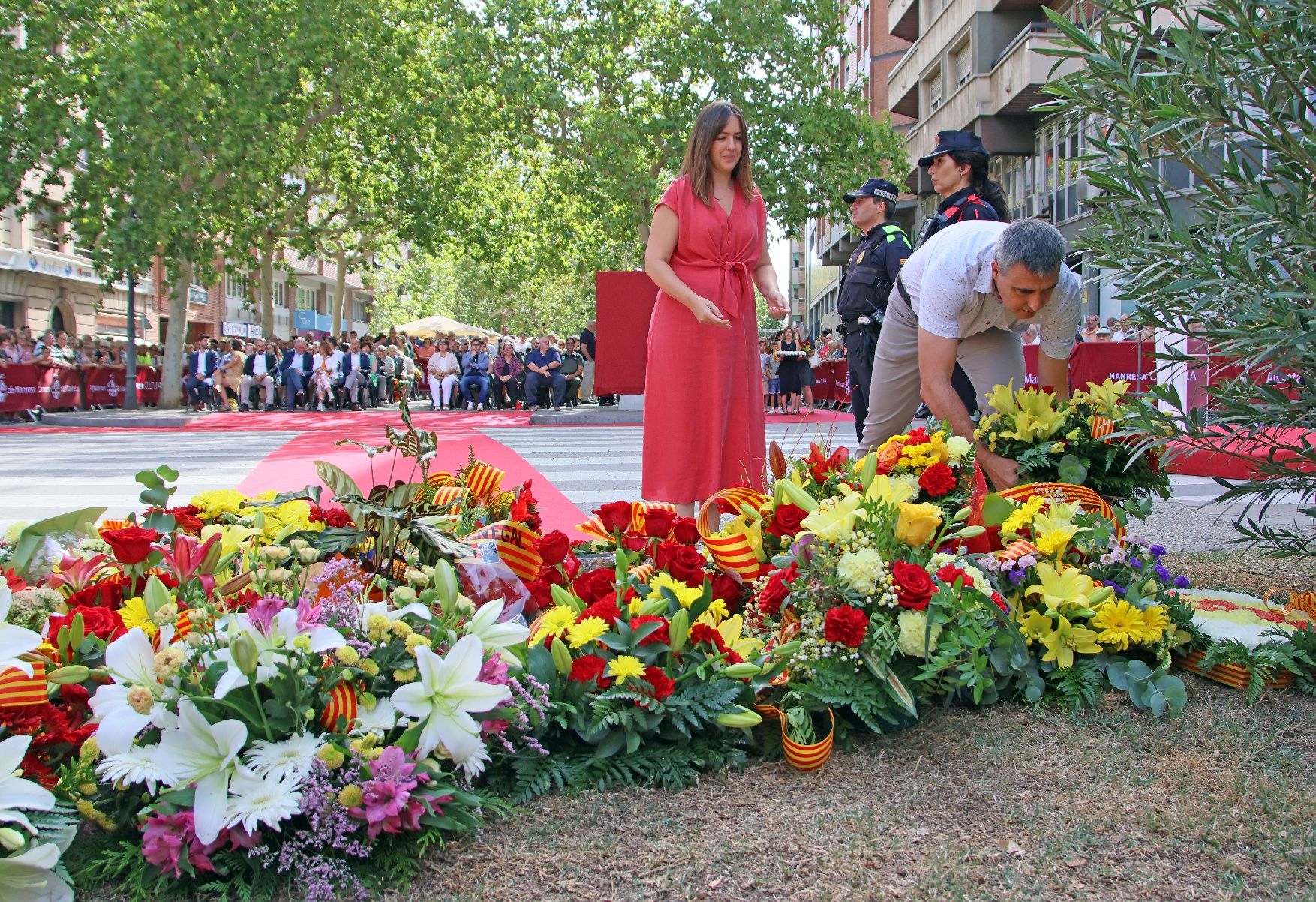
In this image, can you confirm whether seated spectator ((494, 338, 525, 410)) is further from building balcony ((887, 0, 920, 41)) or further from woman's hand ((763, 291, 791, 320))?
woman's hand ((763, 291, 791, 320))

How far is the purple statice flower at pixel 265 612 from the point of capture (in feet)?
7.79

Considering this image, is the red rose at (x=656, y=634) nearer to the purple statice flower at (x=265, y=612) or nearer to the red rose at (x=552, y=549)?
the red rose at (x=552, y=549)

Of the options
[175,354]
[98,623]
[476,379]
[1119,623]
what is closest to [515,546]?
[98,623]

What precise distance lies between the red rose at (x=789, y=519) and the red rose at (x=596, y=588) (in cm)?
57

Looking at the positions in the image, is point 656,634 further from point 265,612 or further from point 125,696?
point 125,696

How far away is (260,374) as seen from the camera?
26.9m

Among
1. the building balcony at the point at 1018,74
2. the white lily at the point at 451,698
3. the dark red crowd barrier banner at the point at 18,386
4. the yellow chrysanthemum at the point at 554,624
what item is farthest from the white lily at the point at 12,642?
the building balcony at the point at 1018,74

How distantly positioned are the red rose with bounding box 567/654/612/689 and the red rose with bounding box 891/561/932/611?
76 cm

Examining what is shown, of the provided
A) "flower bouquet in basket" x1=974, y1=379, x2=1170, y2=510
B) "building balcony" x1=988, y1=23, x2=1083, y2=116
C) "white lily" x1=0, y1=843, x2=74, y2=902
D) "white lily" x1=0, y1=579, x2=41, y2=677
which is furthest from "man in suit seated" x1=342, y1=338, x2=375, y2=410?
"white lily" x1=0, y1=843, x2=74, y2=902

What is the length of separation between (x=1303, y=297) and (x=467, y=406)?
80.5 feet

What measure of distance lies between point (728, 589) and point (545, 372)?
72.4ft

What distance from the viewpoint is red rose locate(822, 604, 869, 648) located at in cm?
288

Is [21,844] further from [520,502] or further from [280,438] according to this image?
[280,438]

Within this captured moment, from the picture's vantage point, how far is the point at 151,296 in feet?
172
